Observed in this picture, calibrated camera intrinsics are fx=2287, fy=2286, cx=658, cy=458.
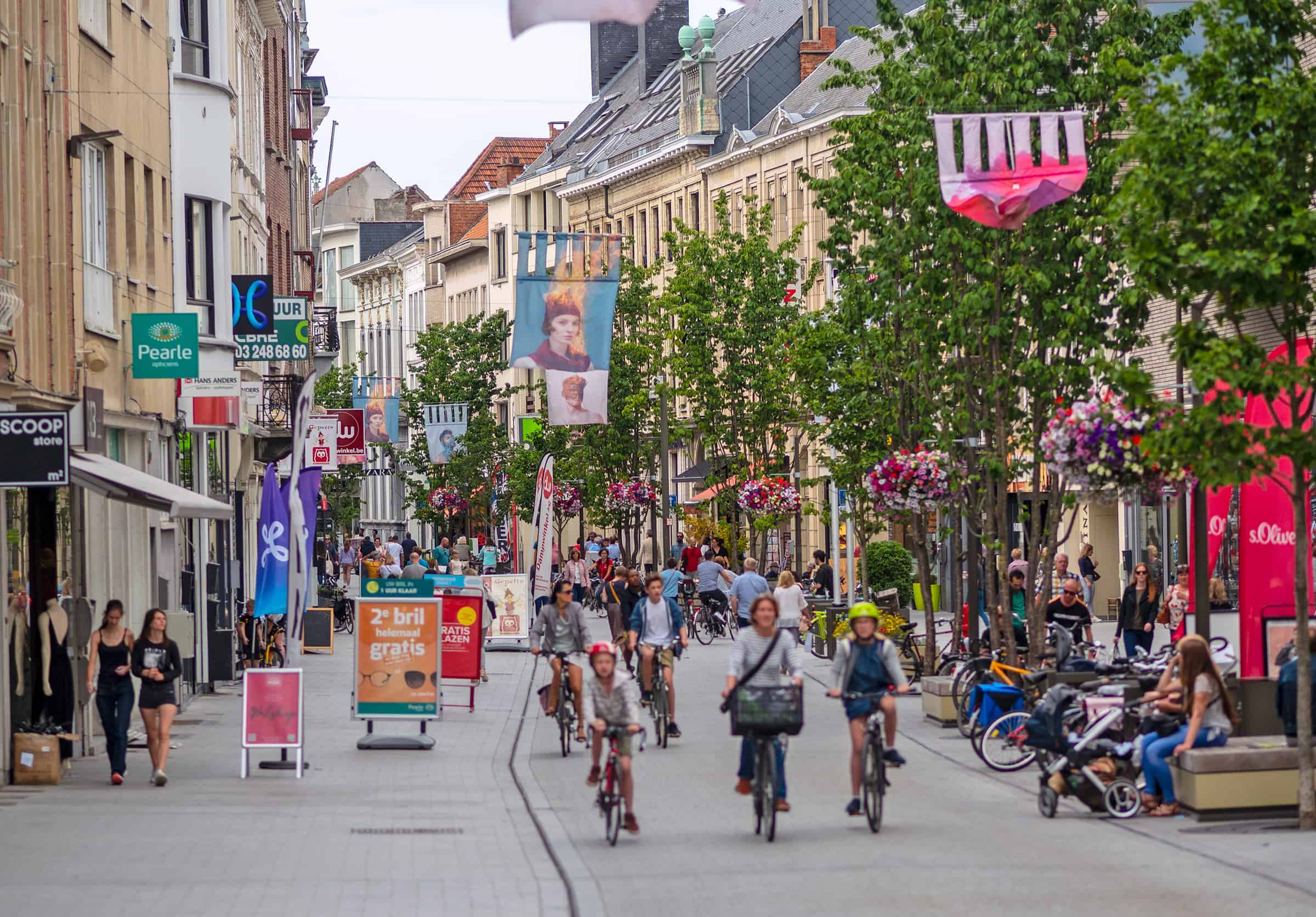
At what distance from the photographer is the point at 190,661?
2948 centimetres

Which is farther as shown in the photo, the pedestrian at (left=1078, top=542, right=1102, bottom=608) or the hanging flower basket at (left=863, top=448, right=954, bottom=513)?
the pedestrian at (left=1078, top=542, right=1102, bottom=608)

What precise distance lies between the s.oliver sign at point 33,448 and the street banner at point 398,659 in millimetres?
6374

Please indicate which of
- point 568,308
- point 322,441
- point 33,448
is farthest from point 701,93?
point 33,448

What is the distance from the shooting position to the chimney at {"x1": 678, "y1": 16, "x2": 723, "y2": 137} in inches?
3056

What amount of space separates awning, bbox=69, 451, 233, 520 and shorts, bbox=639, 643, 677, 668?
5.15m

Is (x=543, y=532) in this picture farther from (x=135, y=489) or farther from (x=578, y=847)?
(x=578, y=847)

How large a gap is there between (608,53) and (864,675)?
281 ft

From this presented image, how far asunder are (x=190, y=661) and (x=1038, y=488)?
37.1ft

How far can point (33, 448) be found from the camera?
16.5 meters

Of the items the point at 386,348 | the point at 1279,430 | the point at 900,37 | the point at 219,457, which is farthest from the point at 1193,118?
the point at 386,348

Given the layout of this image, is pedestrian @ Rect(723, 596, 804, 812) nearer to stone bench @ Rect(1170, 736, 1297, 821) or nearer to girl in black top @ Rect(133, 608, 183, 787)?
stone bench @ Rect(1170, 736, 1297, 821)

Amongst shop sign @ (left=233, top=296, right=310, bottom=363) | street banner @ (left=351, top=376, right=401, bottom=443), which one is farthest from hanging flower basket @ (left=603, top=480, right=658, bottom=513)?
shop sign @ (left=233, top=296, right=310, bottom=363)

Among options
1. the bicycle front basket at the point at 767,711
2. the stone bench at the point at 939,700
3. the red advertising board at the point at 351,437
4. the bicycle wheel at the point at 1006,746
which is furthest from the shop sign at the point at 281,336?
the bicycle front basket at the point at 767,711

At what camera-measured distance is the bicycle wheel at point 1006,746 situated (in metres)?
20.0
